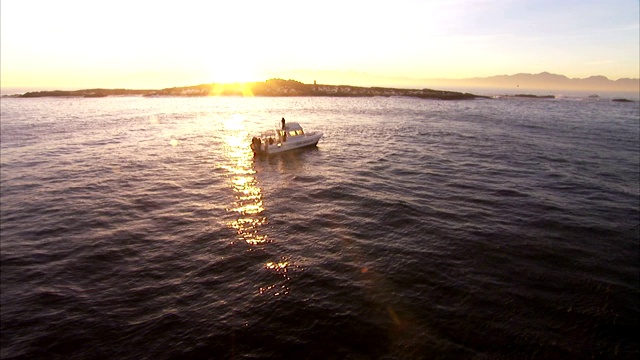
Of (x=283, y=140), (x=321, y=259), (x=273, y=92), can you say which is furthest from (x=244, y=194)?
(x=273, y=92)

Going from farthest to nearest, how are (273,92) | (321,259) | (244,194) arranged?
(273,92), (244,194), (321,259)

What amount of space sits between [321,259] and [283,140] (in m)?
27.3

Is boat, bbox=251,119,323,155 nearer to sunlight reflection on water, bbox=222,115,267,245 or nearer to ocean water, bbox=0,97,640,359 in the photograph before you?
sunlight reflection on water, bbox=222,115,267,245

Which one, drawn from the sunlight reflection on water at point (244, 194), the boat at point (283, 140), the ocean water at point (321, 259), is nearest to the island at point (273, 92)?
the sunlight reflection on water at point (244, 194)

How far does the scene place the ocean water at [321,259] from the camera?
12.8m

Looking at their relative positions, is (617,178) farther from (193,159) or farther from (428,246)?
(193,159)

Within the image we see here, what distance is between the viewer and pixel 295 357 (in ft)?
39.0

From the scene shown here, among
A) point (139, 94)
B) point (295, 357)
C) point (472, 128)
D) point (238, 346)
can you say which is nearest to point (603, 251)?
point (295, 357)

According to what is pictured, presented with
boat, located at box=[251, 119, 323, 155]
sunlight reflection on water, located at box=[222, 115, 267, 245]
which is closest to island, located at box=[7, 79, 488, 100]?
sunlight reflection on water, located at box=[222, 115, 267, 245]

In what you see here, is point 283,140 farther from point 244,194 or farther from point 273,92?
point 273,92

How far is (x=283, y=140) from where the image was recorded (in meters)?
43.0

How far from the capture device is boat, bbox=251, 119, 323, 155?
41031mm

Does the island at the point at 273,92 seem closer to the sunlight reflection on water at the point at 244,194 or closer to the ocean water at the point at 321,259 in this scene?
the sunlight reflection on water at the point at 244,194

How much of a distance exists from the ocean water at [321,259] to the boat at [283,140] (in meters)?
4.07
